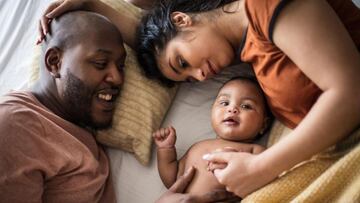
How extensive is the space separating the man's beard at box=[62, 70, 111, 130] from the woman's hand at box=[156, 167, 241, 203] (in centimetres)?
33

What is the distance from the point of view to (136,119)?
1.36 metres

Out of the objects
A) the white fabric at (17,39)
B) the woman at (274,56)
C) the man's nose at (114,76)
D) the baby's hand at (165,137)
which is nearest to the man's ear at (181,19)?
the woman at (274,56)

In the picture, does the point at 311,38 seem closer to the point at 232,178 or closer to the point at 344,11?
the point at 344,11

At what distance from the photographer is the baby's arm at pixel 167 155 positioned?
1284mm

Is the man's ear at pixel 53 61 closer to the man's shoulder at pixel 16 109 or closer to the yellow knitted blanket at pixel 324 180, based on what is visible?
the man's shoulder at pixel 16 109

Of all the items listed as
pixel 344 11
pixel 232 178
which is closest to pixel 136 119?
pixel 232 178

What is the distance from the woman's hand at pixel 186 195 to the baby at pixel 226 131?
0.02 metres

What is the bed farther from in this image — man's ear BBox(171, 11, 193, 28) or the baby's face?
man's ear BBox(171, 11, 193, 28)

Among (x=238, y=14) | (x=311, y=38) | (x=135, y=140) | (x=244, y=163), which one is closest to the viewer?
(x=311, y=38)

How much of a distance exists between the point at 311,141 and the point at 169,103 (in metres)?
0.60

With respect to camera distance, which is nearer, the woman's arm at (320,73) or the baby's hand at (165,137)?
the woman's arm at (320,73)

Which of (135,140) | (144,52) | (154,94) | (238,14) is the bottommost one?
(135,140)

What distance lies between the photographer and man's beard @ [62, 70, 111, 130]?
1228mm

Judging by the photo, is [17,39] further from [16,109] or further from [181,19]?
[181,19]
